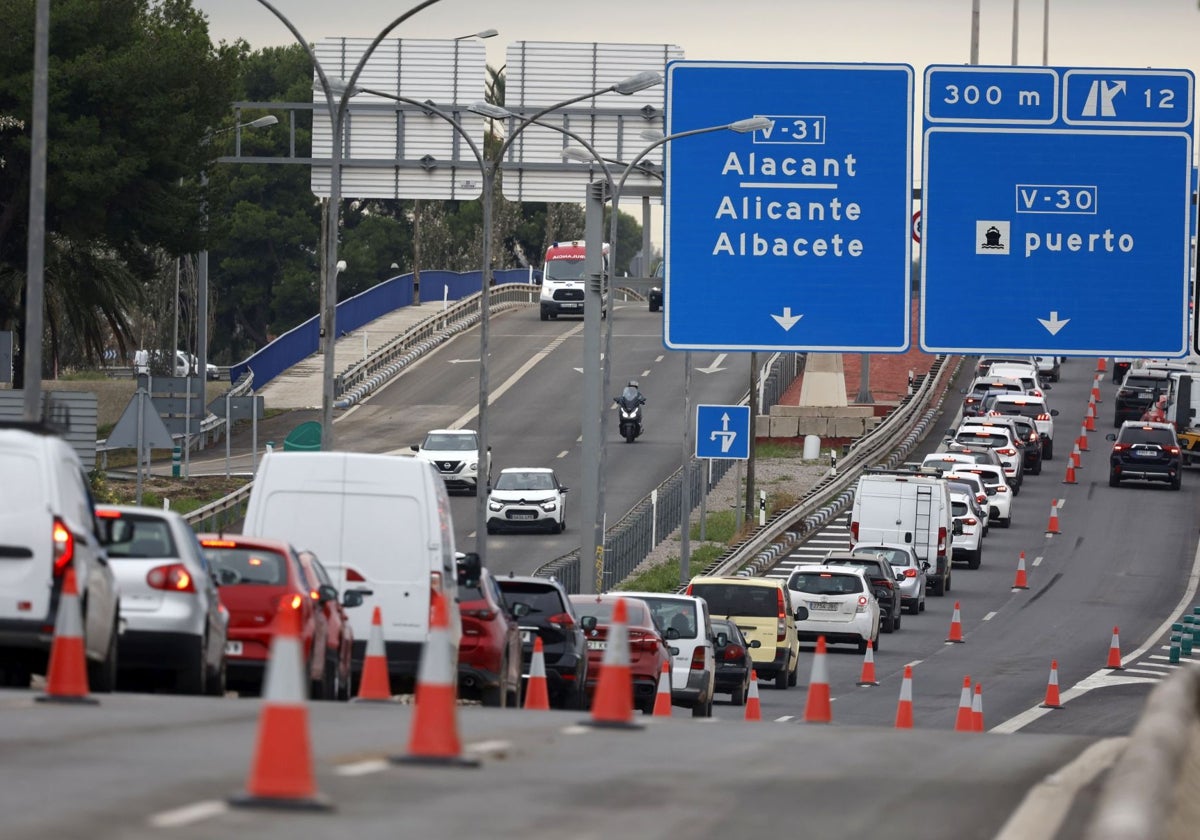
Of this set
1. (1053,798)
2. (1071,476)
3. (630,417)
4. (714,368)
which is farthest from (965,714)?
(714,368)

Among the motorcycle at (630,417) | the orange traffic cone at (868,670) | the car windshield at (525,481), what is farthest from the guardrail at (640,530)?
the orange traffic cone at (868,670)

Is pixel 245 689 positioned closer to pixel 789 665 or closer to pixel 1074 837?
pixel 1074 837

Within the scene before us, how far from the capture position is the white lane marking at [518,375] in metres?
70.3

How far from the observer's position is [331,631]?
64.4ft

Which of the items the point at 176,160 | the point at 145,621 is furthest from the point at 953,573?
the point at 145,621

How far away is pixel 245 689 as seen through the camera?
20.5 metres

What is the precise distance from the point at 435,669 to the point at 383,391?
66802 mm

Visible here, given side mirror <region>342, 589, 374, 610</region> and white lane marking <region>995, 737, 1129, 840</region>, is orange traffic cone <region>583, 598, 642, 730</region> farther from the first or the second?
side mirror <region>342, 589, 374, 610</region>

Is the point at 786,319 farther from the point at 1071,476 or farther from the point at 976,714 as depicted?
the point at 1071,476

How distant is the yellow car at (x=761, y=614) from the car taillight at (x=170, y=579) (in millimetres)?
16746

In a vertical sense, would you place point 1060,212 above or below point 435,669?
above

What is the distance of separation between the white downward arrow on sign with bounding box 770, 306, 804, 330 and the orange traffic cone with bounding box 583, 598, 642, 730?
46.6ft

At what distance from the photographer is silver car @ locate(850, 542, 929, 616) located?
4538 cm

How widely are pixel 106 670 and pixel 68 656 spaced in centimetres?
208
